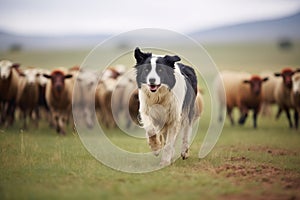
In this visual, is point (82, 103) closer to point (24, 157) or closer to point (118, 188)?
point (24, 157)

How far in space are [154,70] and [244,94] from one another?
11.9 metres

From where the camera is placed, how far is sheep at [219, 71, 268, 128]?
1945 centimetres

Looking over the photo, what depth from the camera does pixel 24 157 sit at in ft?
32.8

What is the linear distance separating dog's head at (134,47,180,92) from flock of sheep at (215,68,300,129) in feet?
25.6

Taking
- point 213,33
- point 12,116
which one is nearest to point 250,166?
point 12,116

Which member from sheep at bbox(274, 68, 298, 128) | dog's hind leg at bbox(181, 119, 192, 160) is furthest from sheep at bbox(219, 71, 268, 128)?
dog's hind leg at bbox(181, 119, 192, 160)

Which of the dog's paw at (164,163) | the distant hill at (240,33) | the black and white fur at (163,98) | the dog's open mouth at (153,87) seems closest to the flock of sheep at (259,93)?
the black and white fur at (163,98)

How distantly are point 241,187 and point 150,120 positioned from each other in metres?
2.36

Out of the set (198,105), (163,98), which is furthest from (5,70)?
(163,98)

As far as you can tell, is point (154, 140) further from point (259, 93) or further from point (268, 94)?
point (268, 94)

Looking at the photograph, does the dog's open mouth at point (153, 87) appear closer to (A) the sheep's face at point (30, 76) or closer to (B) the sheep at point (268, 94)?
(A) the sheep's face at point (30, 76)

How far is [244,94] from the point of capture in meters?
19.8

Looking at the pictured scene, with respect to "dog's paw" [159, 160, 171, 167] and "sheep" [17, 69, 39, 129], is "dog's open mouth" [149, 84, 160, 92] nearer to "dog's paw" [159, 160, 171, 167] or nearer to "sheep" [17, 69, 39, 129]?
"dog's paw" [159, 160, 171, 167]

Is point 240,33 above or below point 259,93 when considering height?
above
